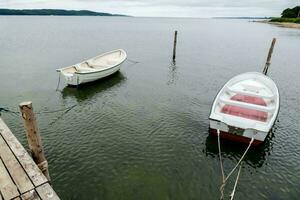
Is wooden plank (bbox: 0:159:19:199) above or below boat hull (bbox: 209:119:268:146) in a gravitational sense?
above

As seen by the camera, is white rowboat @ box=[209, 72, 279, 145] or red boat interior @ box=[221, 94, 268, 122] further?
red boat interior @ box=[221, 94, 268, 122]

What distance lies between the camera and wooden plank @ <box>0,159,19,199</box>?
15.9 feet

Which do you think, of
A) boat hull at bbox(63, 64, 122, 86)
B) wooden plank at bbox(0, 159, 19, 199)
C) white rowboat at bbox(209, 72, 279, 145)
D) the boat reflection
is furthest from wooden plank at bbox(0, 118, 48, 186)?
boat hull at bbox(63, 64, 122, 86)

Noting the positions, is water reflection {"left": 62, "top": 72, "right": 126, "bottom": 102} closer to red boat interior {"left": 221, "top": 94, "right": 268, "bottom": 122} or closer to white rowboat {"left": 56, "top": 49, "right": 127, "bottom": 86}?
white rowboat {"left": 56, "top": 49, "right": 127, "bottom": 86}

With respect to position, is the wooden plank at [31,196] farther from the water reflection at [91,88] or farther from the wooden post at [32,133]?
the water reflection at [91,88]

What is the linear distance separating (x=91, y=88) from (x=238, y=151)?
474 inches

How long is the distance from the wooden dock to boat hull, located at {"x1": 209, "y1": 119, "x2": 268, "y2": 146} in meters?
7.23

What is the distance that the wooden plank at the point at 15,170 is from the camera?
506 centimetres

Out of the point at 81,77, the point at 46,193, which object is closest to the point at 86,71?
the point at 81,77

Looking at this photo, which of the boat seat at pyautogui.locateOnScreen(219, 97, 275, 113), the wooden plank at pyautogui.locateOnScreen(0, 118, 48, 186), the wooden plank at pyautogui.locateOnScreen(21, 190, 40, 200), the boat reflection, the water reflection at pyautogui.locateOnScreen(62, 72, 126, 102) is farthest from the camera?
the water reflection at pyautogui.locateOnScreen(62, 72, 126, 102)


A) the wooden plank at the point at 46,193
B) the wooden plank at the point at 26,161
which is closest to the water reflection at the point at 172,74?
the wooden plank at the point at 26,161

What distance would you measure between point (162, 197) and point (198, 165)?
7.80ft

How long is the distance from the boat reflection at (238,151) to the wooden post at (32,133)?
22.3 feet

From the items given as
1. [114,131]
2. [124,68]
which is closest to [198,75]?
[124,68]
